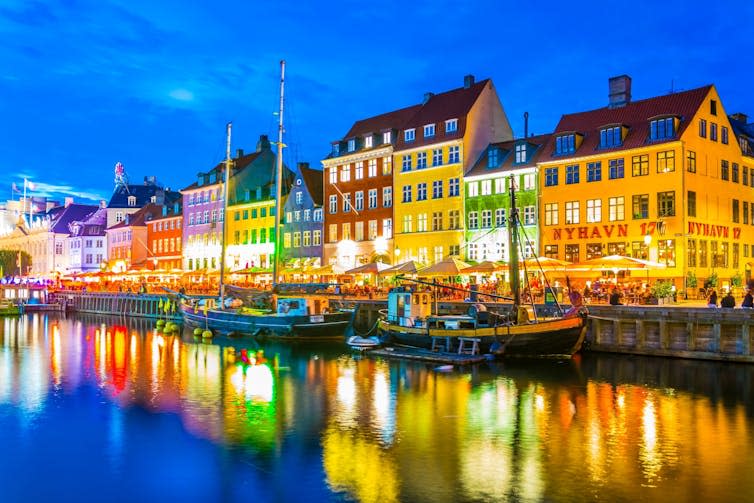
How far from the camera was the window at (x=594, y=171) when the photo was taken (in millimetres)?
51750

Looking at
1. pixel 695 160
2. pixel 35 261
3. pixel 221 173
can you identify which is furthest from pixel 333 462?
pixel 35 261

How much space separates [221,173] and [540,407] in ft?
237

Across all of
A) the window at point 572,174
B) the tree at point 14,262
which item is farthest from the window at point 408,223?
the tree at point 14,262

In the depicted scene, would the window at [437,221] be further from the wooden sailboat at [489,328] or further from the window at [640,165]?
the wooden sailboat at [489,328]

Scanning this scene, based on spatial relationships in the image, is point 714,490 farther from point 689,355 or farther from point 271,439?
point 689,355

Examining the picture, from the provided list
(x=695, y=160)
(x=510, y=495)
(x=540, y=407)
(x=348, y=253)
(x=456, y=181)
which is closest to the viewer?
(x=510, y=495)

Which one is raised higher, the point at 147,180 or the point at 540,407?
the point at 147,180

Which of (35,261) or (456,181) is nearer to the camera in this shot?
(456,181)

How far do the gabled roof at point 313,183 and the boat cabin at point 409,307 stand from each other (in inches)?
1458

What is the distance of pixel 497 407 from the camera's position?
25.1 meters

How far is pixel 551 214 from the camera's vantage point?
54.4m

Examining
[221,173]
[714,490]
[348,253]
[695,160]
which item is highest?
[221,173]

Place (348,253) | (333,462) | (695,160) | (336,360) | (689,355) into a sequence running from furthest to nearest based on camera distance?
(348,253) → (695,160) → (336,360) → (689,355) → (333,462)

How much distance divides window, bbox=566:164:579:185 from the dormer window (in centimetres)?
575
